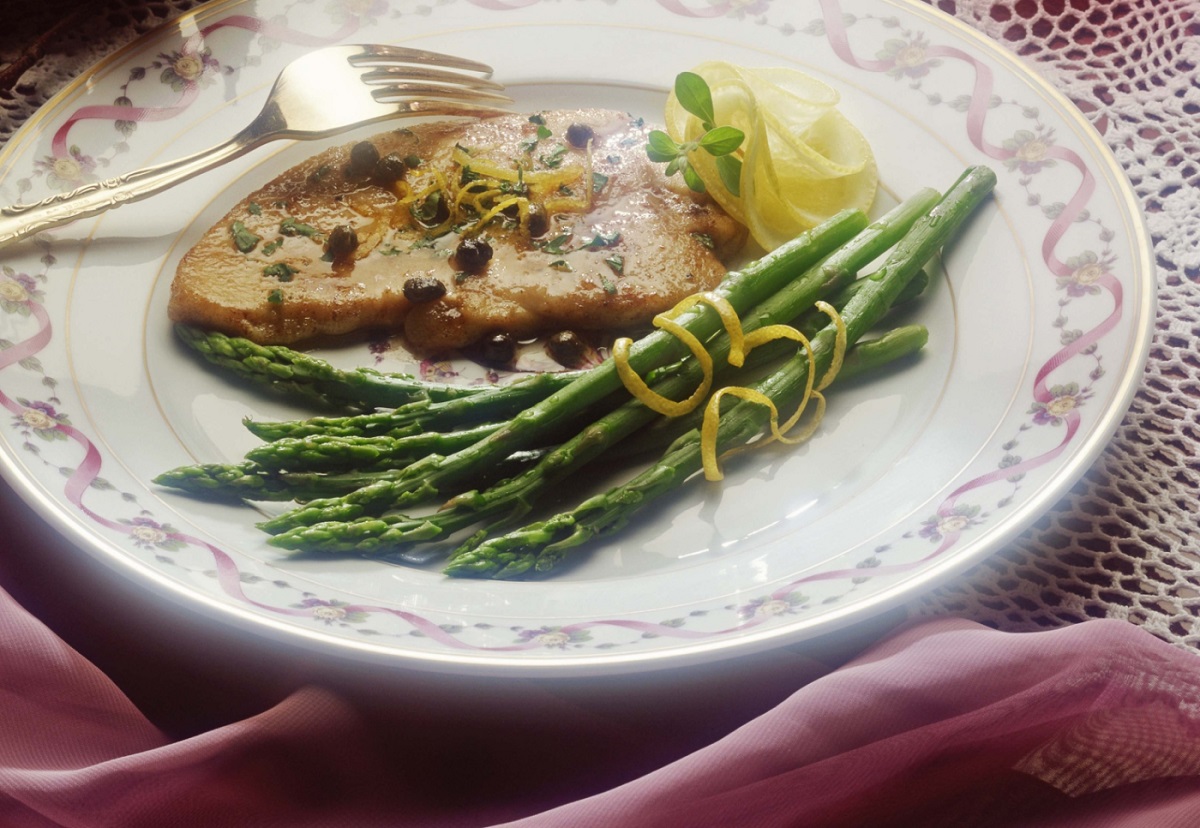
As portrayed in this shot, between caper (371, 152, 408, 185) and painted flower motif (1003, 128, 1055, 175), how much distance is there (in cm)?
222

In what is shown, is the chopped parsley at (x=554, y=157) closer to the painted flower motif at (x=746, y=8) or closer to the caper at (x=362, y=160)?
the caper at (x=362, y=160)

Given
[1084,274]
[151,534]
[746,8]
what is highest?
[746,8]

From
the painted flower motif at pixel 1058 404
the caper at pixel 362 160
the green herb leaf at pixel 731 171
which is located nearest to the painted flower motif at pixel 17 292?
the caper at pixel 362 160

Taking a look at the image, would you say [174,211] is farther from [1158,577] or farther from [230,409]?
[1158,577]

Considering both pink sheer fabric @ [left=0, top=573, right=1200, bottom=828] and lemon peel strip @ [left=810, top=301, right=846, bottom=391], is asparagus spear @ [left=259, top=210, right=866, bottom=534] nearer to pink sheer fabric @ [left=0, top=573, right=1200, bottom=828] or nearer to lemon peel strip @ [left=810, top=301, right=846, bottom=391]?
lemon peel strip @ [left=810, top=301, right=846, bottom=391]

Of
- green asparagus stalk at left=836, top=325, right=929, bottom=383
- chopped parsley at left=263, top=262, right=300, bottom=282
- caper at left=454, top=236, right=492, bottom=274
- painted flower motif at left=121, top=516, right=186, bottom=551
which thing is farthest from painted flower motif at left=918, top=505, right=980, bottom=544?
chopped parsley at left=263, top=262, right=300, bottom=282

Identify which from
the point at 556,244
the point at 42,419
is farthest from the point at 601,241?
the point at 42,419

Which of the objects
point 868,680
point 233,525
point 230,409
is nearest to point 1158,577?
point 868,680

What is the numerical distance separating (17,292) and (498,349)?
1572 millimetres

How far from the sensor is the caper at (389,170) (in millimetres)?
4246

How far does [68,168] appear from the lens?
411 cm

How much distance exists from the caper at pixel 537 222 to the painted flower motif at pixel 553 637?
172cm

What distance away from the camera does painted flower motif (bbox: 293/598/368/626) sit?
2781mm

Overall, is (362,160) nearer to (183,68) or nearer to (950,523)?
(183,68)
